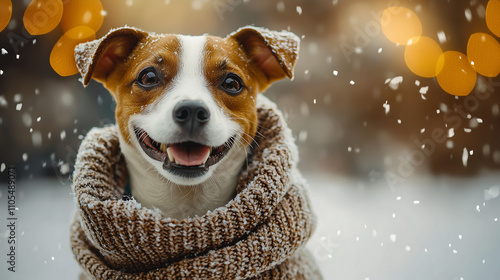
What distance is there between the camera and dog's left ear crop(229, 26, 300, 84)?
Result: 1530mm

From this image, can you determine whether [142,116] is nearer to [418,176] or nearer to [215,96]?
[215,96]

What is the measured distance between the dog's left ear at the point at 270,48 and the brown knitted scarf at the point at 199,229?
0.88 ft

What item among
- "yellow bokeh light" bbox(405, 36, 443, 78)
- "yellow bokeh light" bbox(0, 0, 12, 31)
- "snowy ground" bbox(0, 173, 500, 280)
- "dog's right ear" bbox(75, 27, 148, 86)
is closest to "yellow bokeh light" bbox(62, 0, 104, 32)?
"yellow bokeh light" bbox(0, 0, 12, 31)

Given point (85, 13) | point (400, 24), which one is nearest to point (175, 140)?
point (85, 13)

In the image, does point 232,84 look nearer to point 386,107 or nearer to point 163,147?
point 163,147

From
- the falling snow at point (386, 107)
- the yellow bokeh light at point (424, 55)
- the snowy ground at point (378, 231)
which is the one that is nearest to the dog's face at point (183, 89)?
the snowy ground at point (378, 231)

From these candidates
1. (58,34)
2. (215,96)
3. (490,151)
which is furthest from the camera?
(490,151)

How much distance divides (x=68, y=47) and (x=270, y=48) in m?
1.99

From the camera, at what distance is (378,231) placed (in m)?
2.96

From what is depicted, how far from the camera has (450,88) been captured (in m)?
4.05

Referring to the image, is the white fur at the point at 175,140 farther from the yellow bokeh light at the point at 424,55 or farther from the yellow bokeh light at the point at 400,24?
the yellow bokeh light at the point at 424,55

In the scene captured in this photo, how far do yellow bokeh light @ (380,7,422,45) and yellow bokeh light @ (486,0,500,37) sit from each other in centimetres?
52

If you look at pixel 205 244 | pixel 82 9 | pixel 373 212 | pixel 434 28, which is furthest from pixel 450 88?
pixel 205 244

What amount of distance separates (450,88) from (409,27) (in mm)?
895
